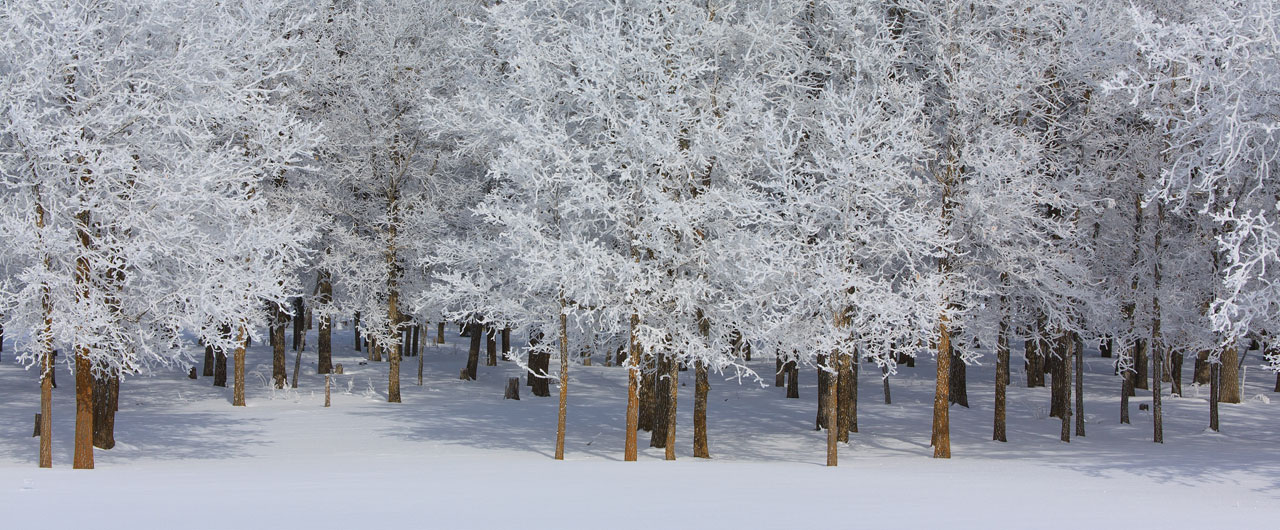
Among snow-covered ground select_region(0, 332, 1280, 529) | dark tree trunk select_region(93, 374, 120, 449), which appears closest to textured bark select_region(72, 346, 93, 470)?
snow-covered ground select_region(0, 332, 1280, 529)

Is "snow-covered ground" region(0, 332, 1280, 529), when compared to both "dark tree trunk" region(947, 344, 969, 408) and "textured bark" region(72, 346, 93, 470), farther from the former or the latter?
"dark tree trunk" region(947, 344, 969, 408)

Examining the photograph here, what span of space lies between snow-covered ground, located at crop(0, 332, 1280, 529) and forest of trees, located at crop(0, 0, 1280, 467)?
4.78ft

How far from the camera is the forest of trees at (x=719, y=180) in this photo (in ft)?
48.5

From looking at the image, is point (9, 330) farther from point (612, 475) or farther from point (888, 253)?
point (888, 253)

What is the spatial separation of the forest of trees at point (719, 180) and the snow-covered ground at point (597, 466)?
4.78 feet

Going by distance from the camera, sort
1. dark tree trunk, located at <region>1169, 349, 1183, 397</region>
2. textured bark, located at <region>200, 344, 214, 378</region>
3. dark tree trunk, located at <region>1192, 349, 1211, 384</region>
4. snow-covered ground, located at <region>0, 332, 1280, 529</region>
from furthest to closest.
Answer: textured bark, located at <region>200, 344, 214, 378</region>
dark tree trunk, located at <region>1192, 349, 1211, 384</region>
dark tree trunk, located at <region>1169, 349, 1183, 397</region>
snow-covered ground, located at <region>0, 332, 1280, 529</region>

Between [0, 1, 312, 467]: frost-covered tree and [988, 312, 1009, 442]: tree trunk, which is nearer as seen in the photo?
[0, 1, 312, 467]: frost-covered tree

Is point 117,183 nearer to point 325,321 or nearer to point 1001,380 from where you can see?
point 1001,380

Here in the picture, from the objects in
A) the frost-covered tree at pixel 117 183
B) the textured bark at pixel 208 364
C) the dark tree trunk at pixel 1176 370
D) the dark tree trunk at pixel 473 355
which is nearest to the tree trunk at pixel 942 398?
the frost-covered tree at pixel 117 183

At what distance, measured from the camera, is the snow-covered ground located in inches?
428

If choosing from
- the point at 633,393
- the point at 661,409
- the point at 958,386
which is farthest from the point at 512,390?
the point at 633,393

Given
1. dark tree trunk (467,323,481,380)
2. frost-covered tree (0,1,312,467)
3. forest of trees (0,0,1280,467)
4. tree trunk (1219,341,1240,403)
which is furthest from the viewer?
dark tree trunk (467,323,481,380)

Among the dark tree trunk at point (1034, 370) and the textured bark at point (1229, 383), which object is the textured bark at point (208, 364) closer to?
the dark tree trunk at point (1034, 370)

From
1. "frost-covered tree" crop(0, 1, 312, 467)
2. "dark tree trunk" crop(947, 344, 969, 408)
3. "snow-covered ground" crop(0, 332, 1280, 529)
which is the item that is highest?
"frost-covered tree" crop(0, 1, 312, 467)
